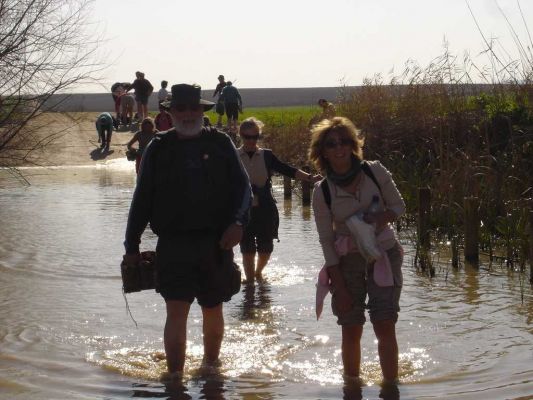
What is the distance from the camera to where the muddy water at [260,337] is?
764 cm

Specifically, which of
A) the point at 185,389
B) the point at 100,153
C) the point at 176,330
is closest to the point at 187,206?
the point at 176,330

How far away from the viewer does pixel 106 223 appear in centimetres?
1761

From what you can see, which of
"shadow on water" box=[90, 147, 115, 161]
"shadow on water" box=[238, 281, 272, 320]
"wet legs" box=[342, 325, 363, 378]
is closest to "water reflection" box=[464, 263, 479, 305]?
"shadow on water" box=[238, 281, 272, 320]

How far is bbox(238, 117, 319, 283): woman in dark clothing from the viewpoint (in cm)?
1088

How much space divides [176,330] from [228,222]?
79 centimetres

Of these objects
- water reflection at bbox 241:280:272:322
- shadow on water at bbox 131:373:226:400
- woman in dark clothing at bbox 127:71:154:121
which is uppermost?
woman in dark clothing at bbox 127:71:154:121

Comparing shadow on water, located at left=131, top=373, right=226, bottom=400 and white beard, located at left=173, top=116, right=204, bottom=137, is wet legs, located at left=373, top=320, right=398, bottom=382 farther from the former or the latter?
white beard, located at left=173, top=116, right=204, bottom=137

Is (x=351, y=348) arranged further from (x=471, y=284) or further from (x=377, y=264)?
(x=471, y=284)

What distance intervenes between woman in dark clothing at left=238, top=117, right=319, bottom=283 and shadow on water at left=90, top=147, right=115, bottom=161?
22.3 m

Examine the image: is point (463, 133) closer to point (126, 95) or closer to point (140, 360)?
point (140, 360)

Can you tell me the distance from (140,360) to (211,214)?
1.69m

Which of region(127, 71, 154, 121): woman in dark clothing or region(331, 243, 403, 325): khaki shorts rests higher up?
region(127, 71, 154, 121): woman in dark clothing

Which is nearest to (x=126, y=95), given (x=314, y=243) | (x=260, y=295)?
(x=314, y=243)

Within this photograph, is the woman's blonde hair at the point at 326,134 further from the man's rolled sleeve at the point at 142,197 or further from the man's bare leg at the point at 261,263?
the man's bare leg at the point at 261,263
